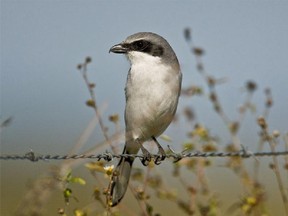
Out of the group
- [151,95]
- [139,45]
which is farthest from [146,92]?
[139,45]

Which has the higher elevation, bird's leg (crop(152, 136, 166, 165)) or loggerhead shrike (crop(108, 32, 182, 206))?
loggerhead shrike (crop(108, 32, 182, 206))

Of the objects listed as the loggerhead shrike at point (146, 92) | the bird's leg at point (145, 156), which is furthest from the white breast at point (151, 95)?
the bird's leg at point (145, 156)

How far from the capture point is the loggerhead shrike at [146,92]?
4.66 meters

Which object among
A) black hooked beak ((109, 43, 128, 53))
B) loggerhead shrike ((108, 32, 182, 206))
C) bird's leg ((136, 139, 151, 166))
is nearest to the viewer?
bird's leg ((136, 139, 151, 166))

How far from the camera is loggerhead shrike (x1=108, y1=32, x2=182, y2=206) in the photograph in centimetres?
466

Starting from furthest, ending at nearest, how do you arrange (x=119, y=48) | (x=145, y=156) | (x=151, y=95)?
(x=119, y=48), (x=151, y=95), (x=145, y=156)

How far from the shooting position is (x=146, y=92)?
4.66 metres

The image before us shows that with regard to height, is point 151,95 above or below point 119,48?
below

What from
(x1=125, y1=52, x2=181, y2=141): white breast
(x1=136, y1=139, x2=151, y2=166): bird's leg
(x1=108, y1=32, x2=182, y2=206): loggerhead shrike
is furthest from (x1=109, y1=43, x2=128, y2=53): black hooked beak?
(x1=136, y1=139, x2=151, y2=166): bird's leg

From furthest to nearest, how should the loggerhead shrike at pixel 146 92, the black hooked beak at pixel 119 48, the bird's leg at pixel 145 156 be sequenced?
the black hooked beak at pixel 119 48, the loggerhead shrike at pixel 146 92, the bird's leg at pixel 145 156

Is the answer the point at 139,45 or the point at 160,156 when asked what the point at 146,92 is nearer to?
the point at 160,156

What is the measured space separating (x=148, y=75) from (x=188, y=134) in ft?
1.79

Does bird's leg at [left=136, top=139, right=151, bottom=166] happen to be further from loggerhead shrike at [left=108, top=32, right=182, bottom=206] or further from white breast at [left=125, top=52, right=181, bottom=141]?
white breast at [left=125, top=52, right=181, bottom=141]

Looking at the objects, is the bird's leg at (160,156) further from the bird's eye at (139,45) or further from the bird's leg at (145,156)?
the bird's eye at (139,45)
